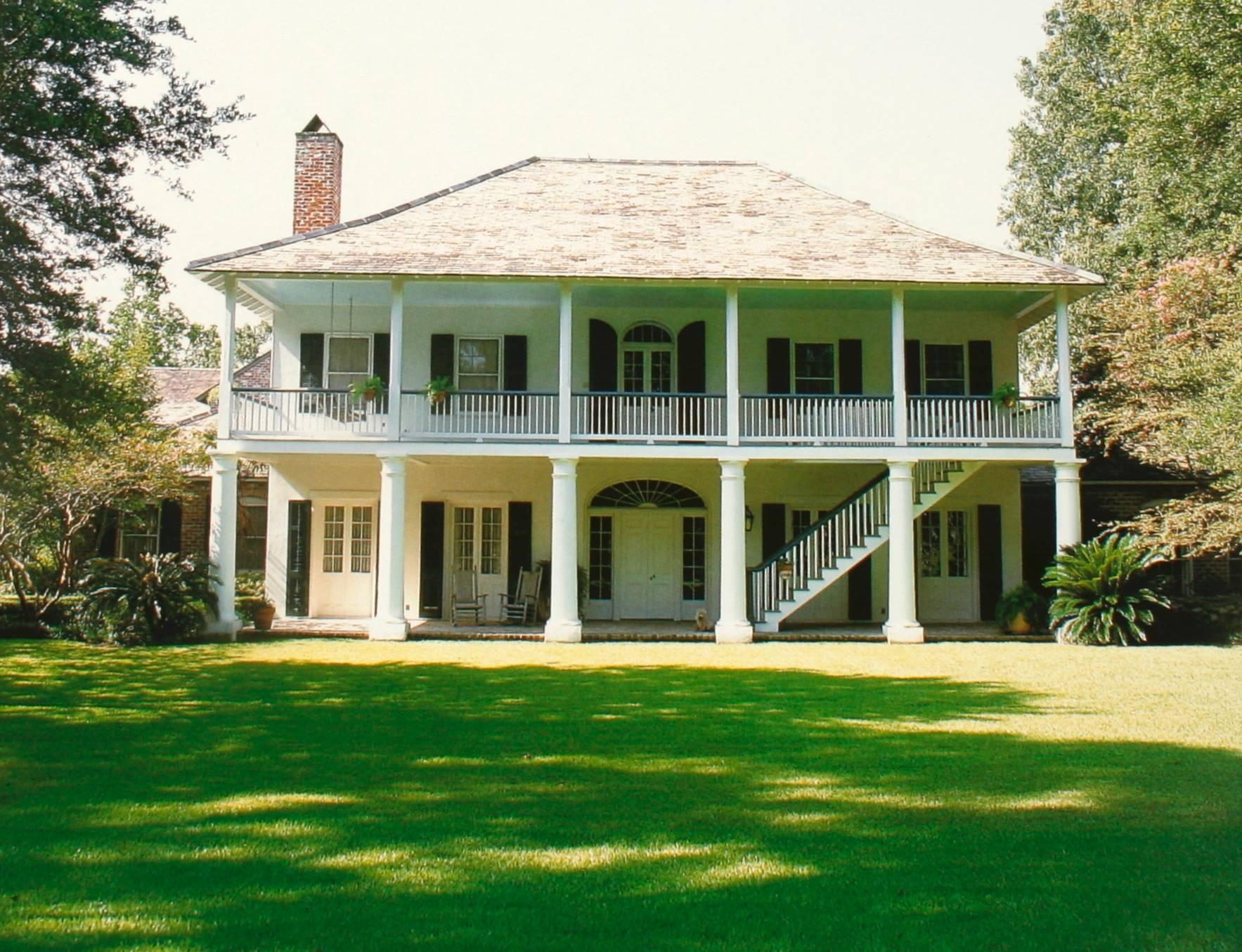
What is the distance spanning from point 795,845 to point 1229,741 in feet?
15.5

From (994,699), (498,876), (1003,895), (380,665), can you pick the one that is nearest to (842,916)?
(1003,895)

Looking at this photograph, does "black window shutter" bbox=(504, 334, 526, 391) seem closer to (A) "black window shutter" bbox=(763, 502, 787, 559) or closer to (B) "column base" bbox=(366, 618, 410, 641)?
(B) "column base" bbox=(366, 618, 410, 641)

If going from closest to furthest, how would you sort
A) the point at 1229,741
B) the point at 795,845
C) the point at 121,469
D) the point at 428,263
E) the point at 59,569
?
1. the point at 795,845
2. the point at 1229,741
3. the point at 428,263
4. the point at 121,469
5. the point at 59,569

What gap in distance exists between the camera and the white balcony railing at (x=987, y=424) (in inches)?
703

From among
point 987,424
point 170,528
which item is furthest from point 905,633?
point 170,528

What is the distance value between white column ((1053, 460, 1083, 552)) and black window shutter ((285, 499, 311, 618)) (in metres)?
12.9

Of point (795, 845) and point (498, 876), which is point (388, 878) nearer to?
point (498, 876)

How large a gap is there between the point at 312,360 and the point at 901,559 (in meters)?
10.7

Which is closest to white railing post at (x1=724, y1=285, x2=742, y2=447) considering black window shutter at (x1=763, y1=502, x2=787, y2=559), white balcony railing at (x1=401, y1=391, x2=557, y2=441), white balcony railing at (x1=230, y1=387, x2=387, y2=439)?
white balcony railing at (x1=401, y1=391, x2=557, y2=441)

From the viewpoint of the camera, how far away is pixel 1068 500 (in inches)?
696

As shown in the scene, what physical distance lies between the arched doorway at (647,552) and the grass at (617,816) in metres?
8.70

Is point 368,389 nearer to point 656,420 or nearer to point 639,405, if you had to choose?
point 656,420

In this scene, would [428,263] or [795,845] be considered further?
[428,263]

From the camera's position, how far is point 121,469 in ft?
64.2
